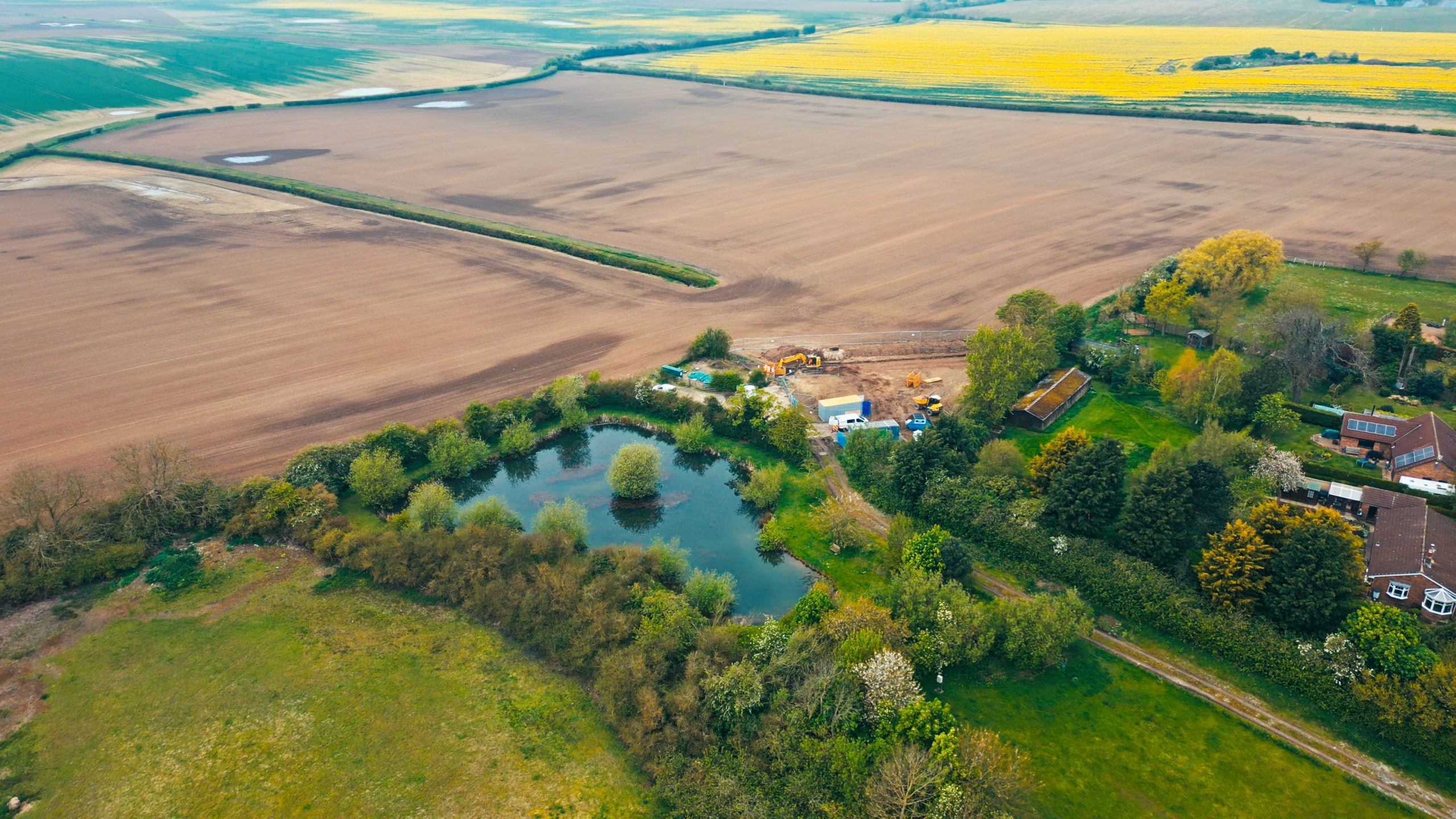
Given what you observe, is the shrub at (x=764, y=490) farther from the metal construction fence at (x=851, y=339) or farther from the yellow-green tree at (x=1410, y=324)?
the yellow-green tree at (x=1410, y=324)

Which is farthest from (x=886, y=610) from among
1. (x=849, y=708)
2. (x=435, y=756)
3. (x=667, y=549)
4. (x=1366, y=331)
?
(x=1366, y=331)

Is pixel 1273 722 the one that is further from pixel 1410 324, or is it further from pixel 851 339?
pixel 1410 324

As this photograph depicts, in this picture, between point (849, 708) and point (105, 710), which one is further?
point (105, 710)

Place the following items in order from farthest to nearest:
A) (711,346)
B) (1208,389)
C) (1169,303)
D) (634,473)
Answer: (1169,303) < (711,346) < (1208,389) < (634,473)

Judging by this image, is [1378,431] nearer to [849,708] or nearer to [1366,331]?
[1366,331]

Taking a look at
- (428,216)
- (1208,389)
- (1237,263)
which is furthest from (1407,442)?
(428,216)
